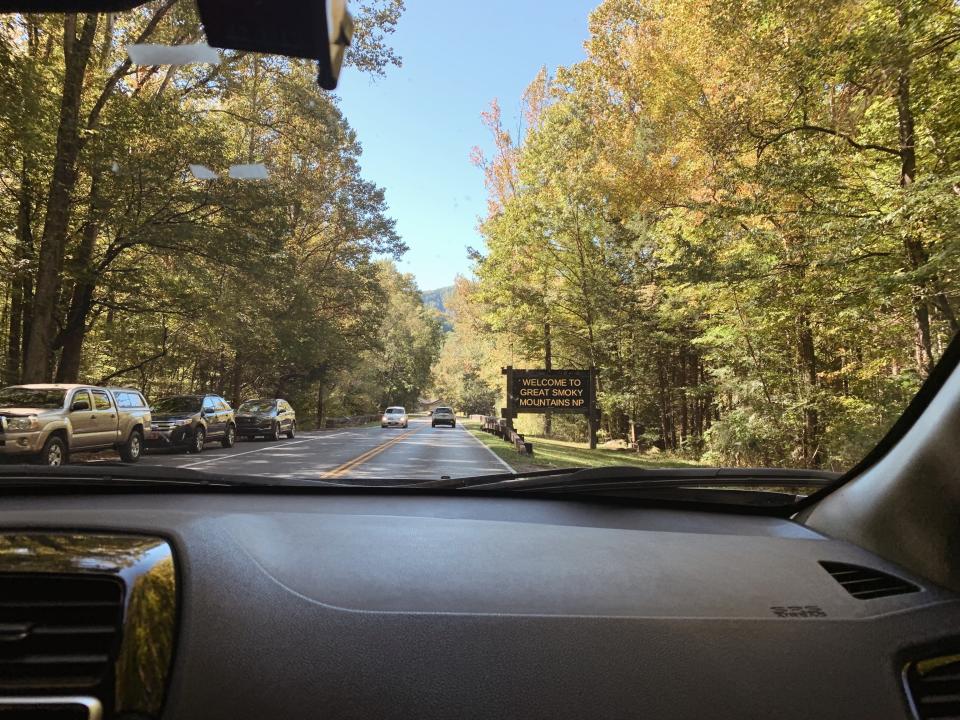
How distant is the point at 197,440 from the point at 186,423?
1.56 feet

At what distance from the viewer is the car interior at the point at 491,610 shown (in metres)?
1.37

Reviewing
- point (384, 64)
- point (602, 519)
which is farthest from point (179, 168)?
point (602, 519)

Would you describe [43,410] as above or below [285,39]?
below

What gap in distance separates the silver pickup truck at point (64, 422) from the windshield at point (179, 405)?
6.72 feet

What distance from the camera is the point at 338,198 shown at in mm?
5785

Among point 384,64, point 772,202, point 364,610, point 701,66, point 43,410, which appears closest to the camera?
point 364,610

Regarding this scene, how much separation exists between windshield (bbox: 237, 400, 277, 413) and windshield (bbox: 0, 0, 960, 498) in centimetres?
20

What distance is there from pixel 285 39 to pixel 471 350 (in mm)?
42002

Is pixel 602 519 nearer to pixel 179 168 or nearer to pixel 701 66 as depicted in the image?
pixel 179 168

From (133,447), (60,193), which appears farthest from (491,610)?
(133,447)

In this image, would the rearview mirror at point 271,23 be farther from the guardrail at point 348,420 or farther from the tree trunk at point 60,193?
the guardrail at point 348,420

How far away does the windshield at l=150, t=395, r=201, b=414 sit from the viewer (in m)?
13.8

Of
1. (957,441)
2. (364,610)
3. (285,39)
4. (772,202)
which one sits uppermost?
(772,202)

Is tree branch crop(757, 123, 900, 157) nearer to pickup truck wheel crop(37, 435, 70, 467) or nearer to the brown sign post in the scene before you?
the brown sign post
